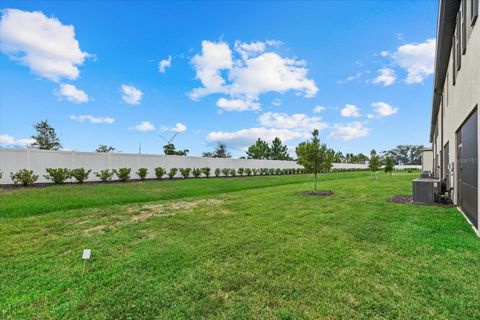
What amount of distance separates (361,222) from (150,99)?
2248 cm

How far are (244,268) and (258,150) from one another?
52641 mm

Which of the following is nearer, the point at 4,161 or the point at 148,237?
the point at 148,237

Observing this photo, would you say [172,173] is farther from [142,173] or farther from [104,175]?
[104,175]

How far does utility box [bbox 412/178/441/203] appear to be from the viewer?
8.37 meters

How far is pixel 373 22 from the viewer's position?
11.2 metres

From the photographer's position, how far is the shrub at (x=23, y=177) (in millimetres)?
12484

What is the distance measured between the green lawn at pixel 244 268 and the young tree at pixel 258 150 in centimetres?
4927

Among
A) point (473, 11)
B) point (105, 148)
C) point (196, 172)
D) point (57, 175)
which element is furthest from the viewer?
point (105, 148)

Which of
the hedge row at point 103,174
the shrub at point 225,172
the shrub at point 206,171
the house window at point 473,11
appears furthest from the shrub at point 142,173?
the house window at point 473,11

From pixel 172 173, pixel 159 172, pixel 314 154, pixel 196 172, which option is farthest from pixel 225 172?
pixel 314 154

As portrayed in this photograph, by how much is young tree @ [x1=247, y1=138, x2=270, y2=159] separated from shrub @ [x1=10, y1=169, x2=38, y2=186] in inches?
1784

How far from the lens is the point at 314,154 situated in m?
12.6

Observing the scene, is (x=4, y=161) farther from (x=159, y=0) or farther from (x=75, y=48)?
(x=159, y=0)

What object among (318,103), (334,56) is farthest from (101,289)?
(318,103)
